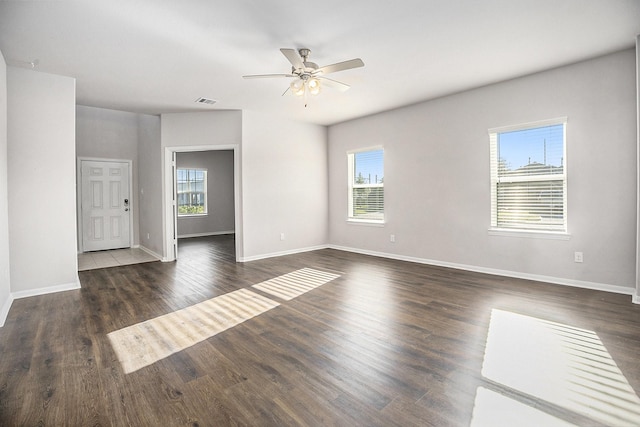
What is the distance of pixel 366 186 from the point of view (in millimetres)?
6398

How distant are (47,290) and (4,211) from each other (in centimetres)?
113

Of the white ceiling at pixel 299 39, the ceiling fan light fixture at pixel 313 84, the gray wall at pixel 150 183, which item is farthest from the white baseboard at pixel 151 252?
the ceiling fan light fixture at pixel 313 84

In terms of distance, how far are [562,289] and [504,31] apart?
9.82ft

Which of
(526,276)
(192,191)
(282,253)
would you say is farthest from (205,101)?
(526,276)

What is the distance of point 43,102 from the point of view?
387cm

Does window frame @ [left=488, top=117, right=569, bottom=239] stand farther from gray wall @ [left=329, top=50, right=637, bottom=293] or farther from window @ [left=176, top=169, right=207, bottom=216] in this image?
window @ [left=176, top=169, right=207, bottom=216]

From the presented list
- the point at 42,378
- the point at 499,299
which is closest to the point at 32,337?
the point at 42,378

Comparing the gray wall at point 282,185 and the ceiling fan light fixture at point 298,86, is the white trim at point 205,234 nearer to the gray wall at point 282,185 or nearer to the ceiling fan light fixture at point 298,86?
the gray wall at point 282,185

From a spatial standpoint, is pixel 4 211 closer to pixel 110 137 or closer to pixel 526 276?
pixel 110 137

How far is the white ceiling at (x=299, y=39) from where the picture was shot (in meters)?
2.64

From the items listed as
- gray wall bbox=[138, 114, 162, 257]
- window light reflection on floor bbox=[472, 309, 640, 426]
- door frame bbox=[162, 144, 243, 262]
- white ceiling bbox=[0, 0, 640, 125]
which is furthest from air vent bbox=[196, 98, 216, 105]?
window light reflection on floor bbox=[472, 309, 640, 426]

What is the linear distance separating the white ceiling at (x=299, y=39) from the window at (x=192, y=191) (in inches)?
182

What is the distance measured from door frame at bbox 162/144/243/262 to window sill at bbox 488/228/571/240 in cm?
418

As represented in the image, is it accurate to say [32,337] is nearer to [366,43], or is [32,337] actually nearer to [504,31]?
[366,43]
